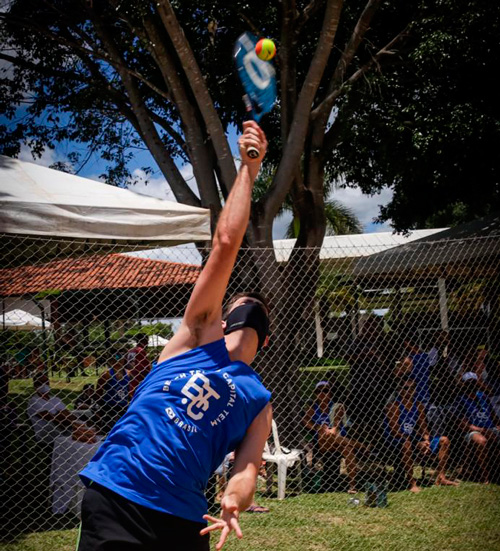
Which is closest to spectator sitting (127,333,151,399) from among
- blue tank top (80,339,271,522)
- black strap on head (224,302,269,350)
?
black strap on head (224,302,269,350)

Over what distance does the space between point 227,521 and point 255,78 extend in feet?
7.78

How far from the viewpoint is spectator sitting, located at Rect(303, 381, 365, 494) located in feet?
22.2

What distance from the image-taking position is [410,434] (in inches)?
271

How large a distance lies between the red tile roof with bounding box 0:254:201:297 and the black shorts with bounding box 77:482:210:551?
7.42 m

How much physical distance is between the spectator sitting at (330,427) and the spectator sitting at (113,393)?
7.70 feet

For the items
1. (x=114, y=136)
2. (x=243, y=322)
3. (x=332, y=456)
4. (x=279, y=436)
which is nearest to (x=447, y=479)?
(x=332, y=456)

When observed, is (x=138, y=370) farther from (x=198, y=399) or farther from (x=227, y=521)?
(x=227, y=521)

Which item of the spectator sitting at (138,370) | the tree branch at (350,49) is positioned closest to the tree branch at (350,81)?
the tree branch at (350,49)

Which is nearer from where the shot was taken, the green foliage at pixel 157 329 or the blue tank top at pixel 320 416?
the blue tank top at pixel 320 416

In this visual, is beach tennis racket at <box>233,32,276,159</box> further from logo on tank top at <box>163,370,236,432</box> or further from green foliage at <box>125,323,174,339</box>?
green foliage at <box>125,323,174,339</box>

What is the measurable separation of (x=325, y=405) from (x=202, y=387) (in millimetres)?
5472

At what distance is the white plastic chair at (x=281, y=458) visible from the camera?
6.58 m

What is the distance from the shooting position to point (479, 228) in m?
9.79

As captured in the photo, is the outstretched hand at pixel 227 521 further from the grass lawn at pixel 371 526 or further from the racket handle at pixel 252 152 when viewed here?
the grass lawn at pixel 371 526
